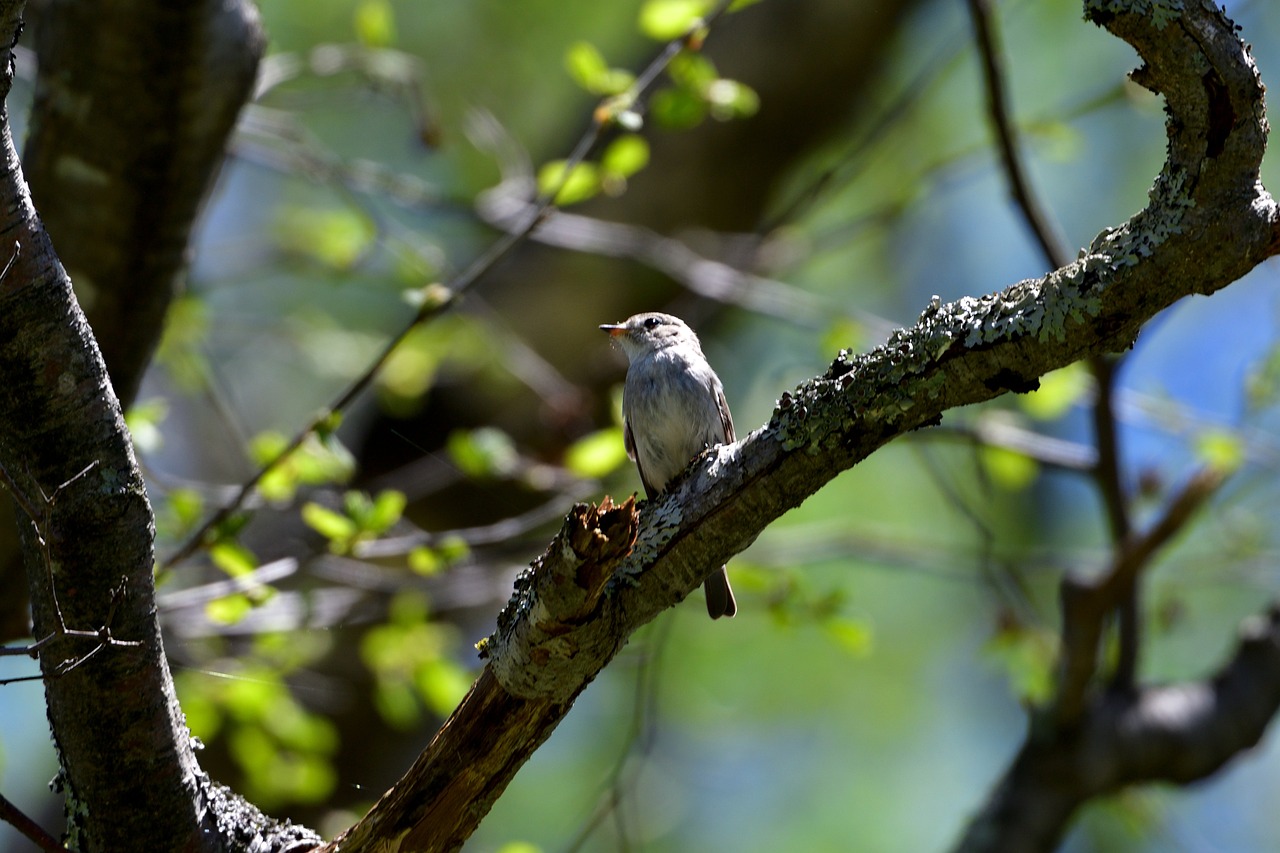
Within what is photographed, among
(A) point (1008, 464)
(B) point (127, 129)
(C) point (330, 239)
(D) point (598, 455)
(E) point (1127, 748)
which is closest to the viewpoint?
(B) point (127, 129)

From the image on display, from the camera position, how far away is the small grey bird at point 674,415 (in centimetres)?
440

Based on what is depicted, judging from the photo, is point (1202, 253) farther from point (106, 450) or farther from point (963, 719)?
point (963, 719)

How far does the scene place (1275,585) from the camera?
6152 millimetres

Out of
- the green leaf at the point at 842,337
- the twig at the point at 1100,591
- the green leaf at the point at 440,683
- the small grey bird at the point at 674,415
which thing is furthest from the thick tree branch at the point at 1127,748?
the green leaf at the point at 440,683

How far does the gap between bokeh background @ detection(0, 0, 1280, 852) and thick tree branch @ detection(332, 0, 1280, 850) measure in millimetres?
679

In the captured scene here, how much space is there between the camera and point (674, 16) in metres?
3.80

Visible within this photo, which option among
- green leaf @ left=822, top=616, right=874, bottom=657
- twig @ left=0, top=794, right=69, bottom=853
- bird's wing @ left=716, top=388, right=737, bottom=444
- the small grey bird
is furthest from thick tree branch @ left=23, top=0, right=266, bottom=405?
green leaf @ left=822, top=616, right=874, bottom=657

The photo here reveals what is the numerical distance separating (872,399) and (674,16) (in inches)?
84.2

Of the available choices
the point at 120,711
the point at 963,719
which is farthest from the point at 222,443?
the point at 963,719

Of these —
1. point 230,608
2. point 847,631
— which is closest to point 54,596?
point 230,608

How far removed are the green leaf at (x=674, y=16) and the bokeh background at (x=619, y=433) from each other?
2.3 inches

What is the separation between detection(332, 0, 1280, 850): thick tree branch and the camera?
1.98m

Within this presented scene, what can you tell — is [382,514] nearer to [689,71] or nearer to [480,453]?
[480,453]

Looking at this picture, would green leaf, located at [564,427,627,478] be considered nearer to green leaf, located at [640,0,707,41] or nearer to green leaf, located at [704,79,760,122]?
green leaf, located at [704,79,760,122]
